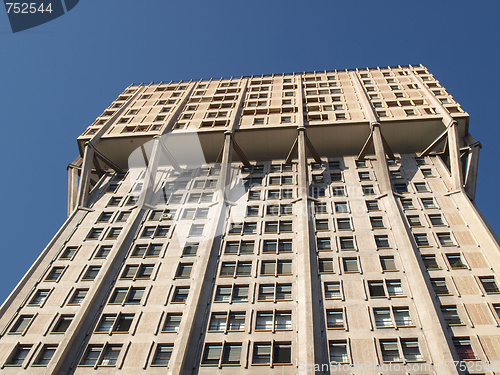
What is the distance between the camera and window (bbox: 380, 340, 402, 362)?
67.3 ft

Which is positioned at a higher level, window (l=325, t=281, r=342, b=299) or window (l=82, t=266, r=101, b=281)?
window (l=82, t=266, r=101, b=281)

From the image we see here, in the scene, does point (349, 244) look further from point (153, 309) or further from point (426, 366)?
point (153, 309)

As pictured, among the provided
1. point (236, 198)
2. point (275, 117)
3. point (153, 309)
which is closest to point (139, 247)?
point (153, 309)

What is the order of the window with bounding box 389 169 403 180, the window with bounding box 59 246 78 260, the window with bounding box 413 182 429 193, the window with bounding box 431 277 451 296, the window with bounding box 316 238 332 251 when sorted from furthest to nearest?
the window with bounding box 389 169 403 180 → the window with bounding box 413 182 429 193 → the window with bounding box 59 246 78 260 → the window with bounding box 316 238 332 251 → the window with bounding box 431 277 451 296

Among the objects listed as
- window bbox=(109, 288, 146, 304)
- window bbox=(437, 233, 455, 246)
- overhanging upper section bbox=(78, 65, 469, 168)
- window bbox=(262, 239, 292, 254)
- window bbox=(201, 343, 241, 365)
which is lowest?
window bbox=(201, 343, 241, 365)

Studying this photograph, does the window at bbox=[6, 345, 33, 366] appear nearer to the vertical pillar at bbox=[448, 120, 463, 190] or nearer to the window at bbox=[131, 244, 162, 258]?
the window at bbox=[131, 244, 162, 258]

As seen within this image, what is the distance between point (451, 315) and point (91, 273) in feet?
70.7

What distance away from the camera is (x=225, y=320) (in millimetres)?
23578

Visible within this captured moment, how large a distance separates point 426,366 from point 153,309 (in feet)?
47.2

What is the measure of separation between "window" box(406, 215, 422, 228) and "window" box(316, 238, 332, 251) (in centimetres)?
599

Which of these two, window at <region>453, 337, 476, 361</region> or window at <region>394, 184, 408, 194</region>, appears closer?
window at <region>453, 337, 476, 361</region>

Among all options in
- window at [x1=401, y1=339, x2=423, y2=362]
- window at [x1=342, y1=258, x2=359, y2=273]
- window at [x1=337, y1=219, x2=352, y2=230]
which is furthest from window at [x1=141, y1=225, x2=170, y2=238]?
window at [x1=401, y1=339, x2=423, y2=362]

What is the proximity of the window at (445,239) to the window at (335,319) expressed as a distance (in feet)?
30.2

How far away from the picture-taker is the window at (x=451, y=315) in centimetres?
2205
